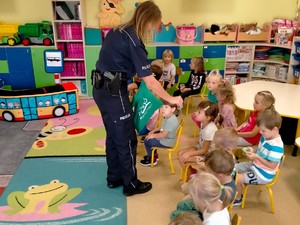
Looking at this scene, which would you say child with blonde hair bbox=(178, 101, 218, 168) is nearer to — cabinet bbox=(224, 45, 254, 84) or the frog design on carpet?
the frog design on carpet

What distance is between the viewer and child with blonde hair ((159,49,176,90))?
5.16 meters

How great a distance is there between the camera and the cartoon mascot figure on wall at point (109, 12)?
18.2 ft

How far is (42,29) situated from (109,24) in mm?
1148

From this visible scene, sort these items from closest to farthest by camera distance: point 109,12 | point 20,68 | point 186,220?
point 186,220 < point 20,68 < point 109,12

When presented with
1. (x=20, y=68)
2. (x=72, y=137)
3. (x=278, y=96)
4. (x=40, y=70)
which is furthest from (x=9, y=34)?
(x=278, y=96)

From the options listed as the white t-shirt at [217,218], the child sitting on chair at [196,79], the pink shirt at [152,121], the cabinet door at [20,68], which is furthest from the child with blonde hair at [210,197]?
the cabinet door at [20,68]

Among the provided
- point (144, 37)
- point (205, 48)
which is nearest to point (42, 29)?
point (205, 48)

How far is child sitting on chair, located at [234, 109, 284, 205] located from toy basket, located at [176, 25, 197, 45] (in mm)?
3319

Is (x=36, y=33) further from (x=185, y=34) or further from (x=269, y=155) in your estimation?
(x=269, y=155)

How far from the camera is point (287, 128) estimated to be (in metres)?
4.03

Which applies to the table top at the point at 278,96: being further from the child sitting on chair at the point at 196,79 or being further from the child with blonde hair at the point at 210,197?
the child with blonde hair at the point at 210,197

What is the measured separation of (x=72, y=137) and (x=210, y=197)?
2734 millimetres

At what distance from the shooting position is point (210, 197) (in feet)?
5.99

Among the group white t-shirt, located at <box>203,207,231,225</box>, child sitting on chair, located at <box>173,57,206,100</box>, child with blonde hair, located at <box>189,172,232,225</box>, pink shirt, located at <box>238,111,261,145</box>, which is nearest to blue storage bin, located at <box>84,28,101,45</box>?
child sitting on chair, located at <box>173,57,206,100</box>
